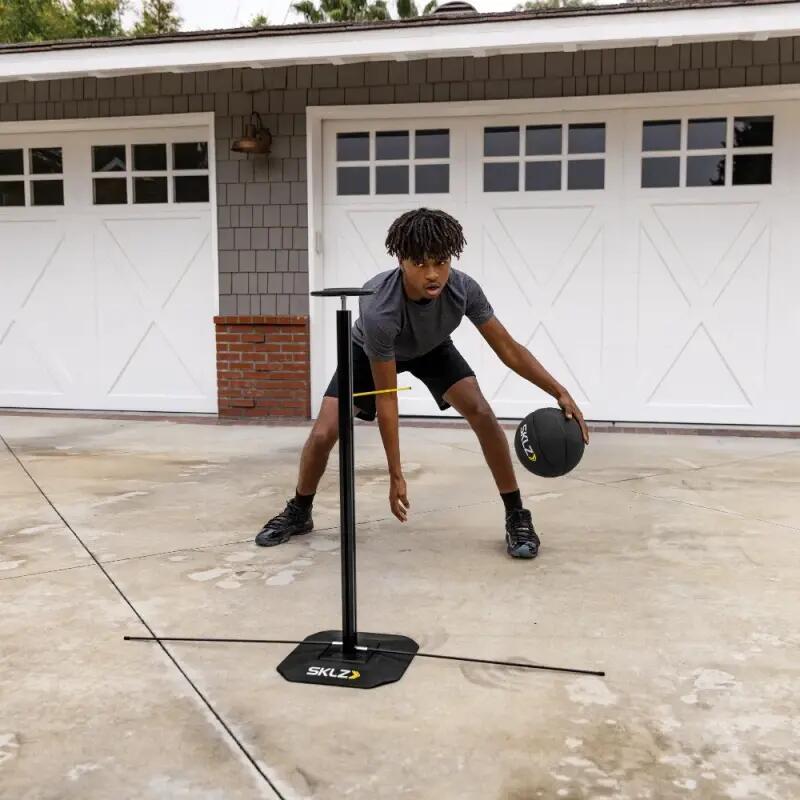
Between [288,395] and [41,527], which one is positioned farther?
[288,395]

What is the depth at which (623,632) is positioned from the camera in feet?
10.0

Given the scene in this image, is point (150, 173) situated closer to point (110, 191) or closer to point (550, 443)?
point (110, 191)

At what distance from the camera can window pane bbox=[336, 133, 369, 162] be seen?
8.01 metres

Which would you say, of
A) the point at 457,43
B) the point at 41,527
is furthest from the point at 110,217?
the point at 41,527

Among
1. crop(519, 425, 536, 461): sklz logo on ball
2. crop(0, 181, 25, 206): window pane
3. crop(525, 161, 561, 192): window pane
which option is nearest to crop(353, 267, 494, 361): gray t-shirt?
crop(519, 425, 536, 461): sklz logo on ball

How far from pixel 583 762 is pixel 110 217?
742 centimetres

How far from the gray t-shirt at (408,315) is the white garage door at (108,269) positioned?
16.0ft

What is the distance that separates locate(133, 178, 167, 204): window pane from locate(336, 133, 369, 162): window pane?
1.65 m

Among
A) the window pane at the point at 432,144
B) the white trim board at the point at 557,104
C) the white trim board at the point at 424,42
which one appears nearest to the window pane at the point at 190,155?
the white trim board at the point at 424,42

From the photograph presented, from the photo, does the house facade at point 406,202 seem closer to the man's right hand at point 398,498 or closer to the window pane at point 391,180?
the window pane at point 391,180

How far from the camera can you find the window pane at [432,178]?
25.9ft

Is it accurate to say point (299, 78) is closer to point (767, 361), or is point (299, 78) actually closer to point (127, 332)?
point (127, 332)

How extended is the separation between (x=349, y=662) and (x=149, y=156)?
6.70 metres

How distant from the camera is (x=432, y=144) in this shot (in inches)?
311
